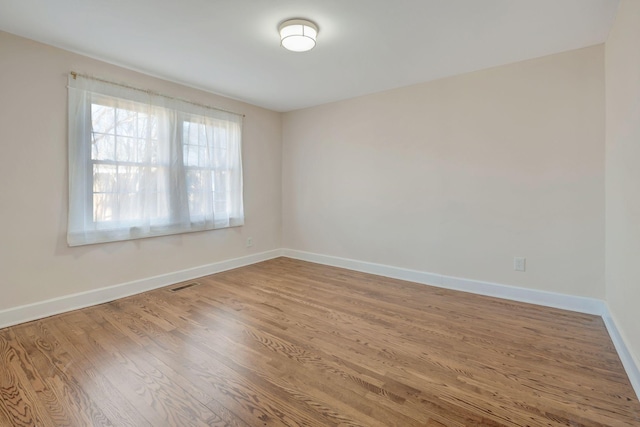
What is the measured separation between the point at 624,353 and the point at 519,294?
1.11m

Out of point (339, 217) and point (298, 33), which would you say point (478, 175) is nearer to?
point (339, 217)

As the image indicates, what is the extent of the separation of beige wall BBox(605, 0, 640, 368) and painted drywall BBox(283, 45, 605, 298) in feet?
0.71

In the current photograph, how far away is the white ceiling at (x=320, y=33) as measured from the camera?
1983 millimetres

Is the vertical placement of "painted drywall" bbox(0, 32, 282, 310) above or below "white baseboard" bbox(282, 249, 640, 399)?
above

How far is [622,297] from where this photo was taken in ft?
6.47

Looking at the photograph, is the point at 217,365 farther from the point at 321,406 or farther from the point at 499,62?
the point at 499,62

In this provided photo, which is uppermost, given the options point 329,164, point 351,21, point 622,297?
point 351,21

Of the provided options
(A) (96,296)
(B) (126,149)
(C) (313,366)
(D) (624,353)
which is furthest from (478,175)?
(A) (96,296)

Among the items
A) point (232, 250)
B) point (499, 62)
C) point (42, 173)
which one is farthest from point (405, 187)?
point (42, 173)

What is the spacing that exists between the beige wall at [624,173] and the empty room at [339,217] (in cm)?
3

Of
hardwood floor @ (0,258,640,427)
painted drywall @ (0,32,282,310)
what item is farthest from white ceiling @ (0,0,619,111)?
hardwood floor @ (0,258,640,427)

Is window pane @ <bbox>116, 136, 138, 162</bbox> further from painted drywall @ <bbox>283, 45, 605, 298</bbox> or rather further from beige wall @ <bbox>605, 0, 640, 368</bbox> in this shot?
beige wall @ <bbox>605, 0, 640, 368</bbox>

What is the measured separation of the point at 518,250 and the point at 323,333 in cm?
217

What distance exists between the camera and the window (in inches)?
106
